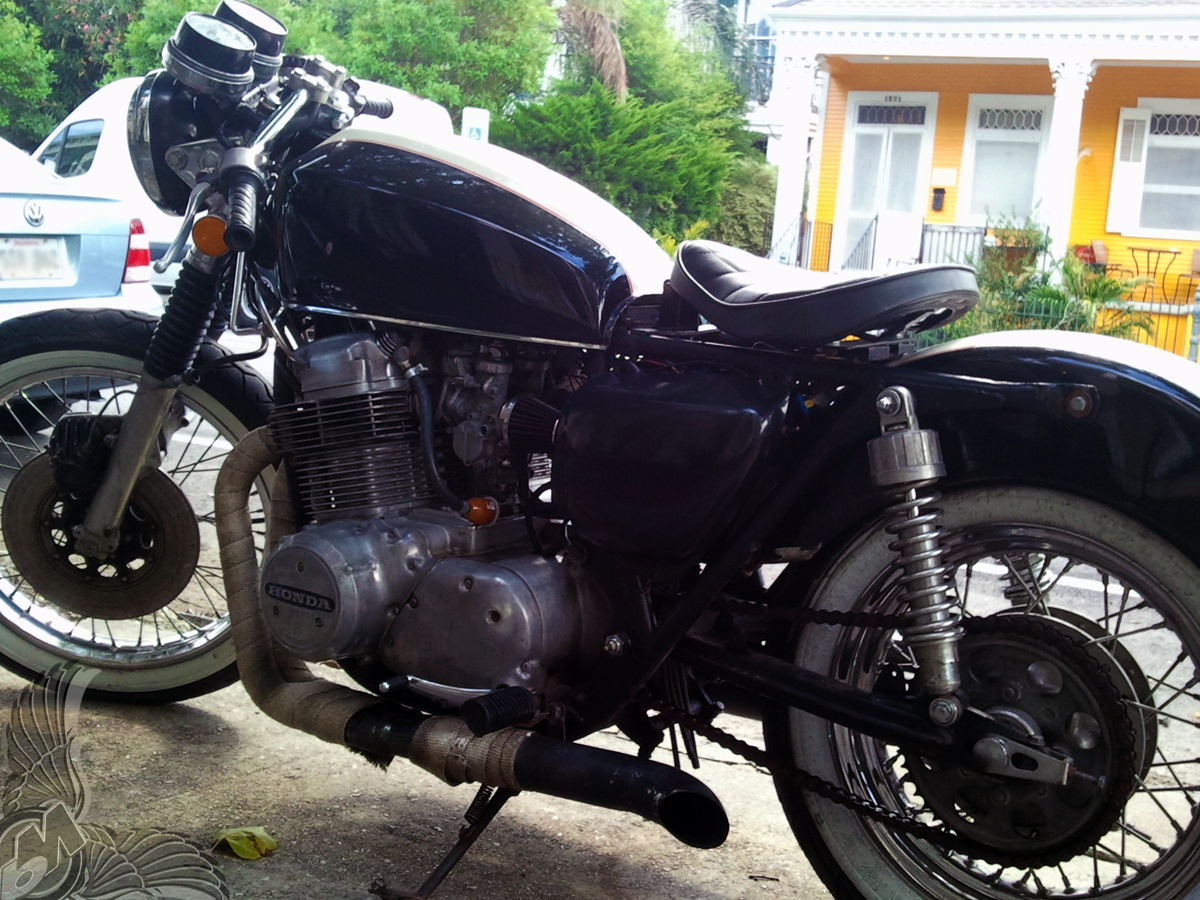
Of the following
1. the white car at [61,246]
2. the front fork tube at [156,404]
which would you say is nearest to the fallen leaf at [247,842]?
the front fork tube at [156,404]

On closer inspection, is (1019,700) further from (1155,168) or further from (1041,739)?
(1155,168)

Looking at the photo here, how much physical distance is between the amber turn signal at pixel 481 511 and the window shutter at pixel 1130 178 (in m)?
18.9

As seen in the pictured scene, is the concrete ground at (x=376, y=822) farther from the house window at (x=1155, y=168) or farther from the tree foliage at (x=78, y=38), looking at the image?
the house window at (x=1155, y=168)

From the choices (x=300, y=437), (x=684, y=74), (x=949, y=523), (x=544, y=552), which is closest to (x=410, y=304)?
(x=300, y=437)

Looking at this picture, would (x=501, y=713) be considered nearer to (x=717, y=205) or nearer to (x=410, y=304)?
(x=410, y=304)

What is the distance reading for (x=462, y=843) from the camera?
7.80ft

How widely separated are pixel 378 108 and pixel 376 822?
1729mm

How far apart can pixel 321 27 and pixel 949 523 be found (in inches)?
598

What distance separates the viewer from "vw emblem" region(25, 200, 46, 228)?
5328 millimetres

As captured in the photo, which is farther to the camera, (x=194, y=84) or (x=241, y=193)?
(x=194, y=84)

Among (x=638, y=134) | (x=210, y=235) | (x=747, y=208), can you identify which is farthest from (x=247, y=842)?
(x=747, y=208)

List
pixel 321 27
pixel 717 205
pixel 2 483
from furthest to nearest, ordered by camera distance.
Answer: pixel 717 205
pixel 321 27
pixel 2 483

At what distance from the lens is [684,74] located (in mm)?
24078

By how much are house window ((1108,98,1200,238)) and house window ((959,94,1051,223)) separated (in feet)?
4.36
